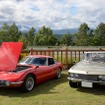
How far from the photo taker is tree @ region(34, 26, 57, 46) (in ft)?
246

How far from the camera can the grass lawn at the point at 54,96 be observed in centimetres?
702

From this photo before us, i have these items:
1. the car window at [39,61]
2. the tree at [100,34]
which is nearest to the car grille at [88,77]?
the car window at [39,61]

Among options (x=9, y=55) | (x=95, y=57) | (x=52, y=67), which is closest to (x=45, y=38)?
(x=52, y=67)

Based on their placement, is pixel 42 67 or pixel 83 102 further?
pixel 42 67

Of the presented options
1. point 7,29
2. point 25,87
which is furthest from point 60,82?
point 7,29

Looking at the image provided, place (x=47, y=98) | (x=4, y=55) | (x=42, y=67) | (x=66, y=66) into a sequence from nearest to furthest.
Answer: (x=47, y=98), (x=4, y=55), (x=42, y=67), (x=66, y=66)

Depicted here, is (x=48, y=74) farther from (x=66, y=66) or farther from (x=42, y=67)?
(x=66, y=66)

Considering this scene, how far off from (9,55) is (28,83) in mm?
1283

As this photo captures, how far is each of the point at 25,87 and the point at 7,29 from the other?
66.9 metres

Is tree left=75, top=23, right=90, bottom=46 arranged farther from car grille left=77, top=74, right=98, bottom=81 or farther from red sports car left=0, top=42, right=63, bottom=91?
car grille left=77, top=74, right=98, bottom=81

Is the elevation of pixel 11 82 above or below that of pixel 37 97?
above

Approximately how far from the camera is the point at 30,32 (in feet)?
271

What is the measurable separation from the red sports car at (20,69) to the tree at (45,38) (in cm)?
6493

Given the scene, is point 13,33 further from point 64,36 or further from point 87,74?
point 87,74
